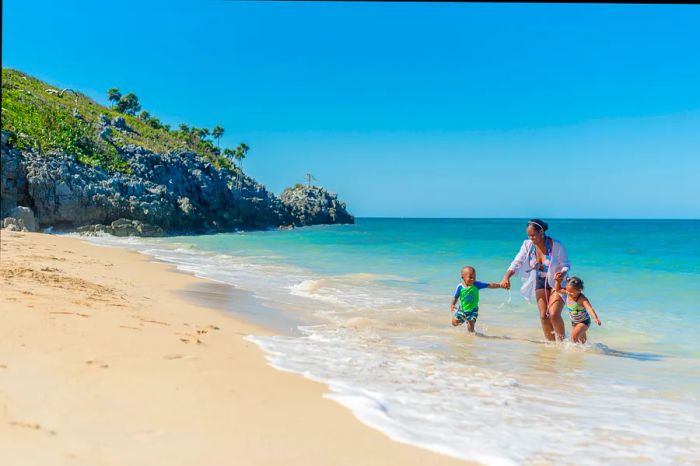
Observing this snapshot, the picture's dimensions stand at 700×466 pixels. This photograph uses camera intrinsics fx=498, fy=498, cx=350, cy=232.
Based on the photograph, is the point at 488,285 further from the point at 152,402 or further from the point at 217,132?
the point at 217,132

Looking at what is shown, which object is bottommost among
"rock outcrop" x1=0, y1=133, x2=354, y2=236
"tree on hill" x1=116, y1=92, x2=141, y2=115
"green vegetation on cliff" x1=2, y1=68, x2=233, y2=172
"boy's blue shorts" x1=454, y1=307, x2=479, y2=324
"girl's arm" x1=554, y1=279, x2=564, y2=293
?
"boy's blue shorts" x1=454, y1=307, x2=479, y2=324

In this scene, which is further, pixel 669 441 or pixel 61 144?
pixel 61 144

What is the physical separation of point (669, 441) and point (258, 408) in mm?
3006

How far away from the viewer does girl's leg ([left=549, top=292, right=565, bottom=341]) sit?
7.02 m

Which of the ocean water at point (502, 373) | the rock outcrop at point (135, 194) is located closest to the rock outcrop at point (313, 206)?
the rock outcrop at point (135, 194)

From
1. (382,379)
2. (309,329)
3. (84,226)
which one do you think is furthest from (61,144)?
(382,379)

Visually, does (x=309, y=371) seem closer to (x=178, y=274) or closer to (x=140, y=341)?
(x=140, y=341)

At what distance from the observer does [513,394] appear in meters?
4.52

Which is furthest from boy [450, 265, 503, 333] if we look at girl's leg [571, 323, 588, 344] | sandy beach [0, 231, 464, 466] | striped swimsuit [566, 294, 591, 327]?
sandy beach [0, 231, 464, 466]

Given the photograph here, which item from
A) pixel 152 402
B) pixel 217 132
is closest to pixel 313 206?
pixel 217 132

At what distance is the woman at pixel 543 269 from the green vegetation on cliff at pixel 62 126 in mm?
40095

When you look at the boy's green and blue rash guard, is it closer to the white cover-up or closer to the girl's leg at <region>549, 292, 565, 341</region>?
the white cover-up

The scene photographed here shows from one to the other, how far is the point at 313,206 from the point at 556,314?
286 feet

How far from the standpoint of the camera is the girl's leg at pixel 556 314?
702 centimetres
